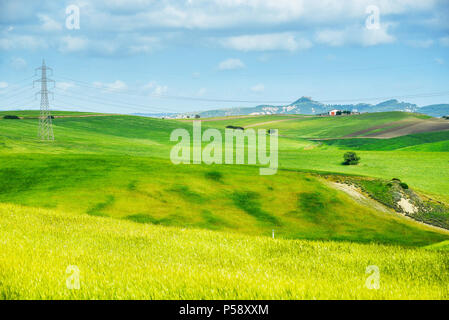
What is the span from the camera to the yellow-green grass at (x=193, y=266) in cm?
860

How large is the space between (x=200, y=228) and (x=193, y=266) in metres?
24.6

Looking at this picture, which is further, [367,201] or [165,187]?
[367,201]

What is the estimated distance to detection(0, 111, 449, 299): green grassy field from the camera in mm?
9227

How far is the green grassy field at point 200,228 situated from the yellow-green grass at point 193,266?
0.15 ft

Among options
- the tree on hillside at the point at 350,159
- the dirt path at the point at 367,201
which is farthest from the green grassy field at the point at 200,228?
the tree on hillside at the point at 350,159

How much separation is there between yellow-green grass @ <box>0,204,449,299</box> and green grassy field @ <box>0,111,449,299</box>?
0.05m

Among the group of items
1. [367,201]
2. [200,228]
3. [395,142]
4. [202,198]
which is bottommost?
[367,201]

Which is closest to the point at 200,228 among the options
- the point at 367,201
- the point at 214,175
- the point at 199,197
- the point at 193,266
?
the point at 199,197

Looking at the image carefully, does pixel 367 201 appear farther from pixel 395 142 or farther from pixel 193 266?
pixel 395 142

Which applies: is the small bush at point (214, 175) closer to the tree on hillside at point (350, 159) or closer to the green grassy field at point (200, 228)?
the green grassy field at point (200, 228)

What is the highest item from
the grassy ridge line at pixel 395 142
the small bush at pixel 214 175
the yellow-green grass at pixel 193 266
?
the grassy ridge line at pixel 395 142

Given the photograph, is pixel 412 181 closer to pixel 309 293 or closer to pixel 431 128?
pixel 309 293

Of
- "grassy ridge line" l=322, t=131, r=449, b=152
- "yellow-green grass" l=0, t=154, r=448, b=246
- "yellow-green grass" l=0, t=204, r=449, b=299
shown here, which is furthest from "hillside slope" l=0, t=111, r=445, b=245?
"grassy ridge line" l=322, t=131, r=449, b=152

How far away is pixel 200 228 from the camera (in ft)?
117
